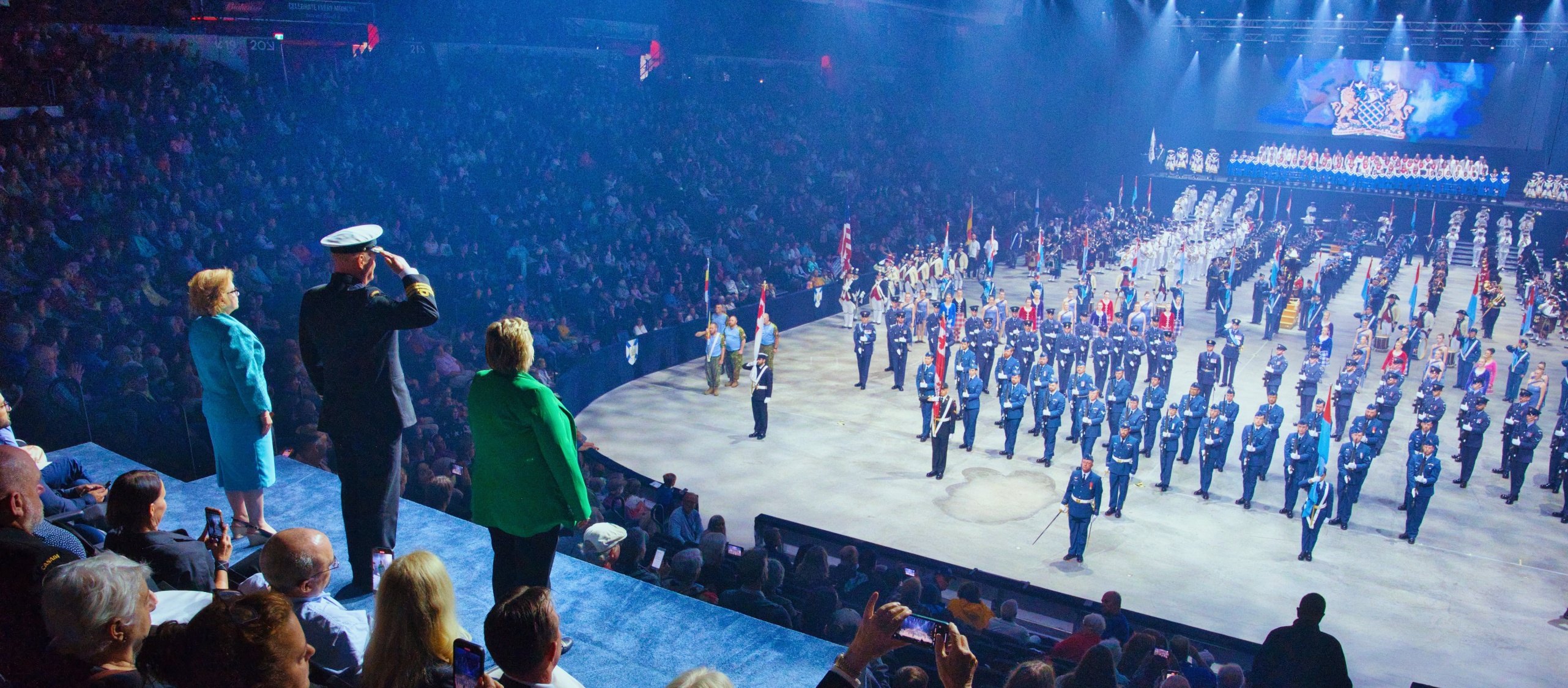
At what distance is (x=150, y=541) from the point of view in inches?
141

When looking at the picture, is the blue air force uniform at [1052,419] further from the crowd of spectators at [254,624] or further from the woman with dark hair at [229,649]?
the woman with dark hair at [229,649]

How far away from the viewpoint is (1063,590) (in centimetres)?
1013

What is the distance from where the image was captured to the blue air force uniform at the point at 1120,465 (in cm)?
1184

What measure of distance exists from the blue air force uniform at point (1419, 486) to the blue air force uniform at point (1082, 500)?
3.62 metres

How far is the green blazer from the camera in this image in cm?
362

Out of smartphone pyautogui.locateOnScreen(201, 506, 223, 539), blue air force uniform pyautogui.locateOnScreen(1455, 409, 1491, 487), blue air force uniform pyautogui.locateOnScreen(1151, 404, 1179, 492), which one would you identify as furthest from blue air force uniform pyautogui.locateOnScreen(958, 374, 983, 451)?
smartphone pyautogui.locateOnScreen(201, 506, 223, 539)

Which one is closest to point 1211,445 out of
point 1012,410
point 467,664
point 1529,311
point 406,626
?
point 1012,410

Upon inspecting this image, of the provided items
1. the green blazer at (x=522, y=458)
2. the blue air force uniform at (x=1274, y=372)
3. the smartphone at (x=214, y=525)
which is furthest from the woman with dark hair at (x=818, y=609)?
the blue air force uniform at (x=1274, y=372)

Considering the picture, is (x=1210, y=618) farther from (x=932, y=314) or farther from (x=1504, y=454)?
(x=932, y=314)

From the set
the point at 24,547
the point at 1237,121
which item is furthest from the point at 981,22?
the point at 24,547

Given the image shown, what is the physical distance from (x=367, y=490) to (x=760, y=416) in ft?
33.8

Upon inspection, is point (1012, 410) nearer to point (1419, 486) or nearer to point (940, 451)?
point (940, 451)

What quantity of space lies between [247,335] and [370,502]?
0.95 metres

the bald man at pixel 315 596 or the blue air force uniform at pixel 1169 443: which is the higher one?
the bald man at pixel 315 596
